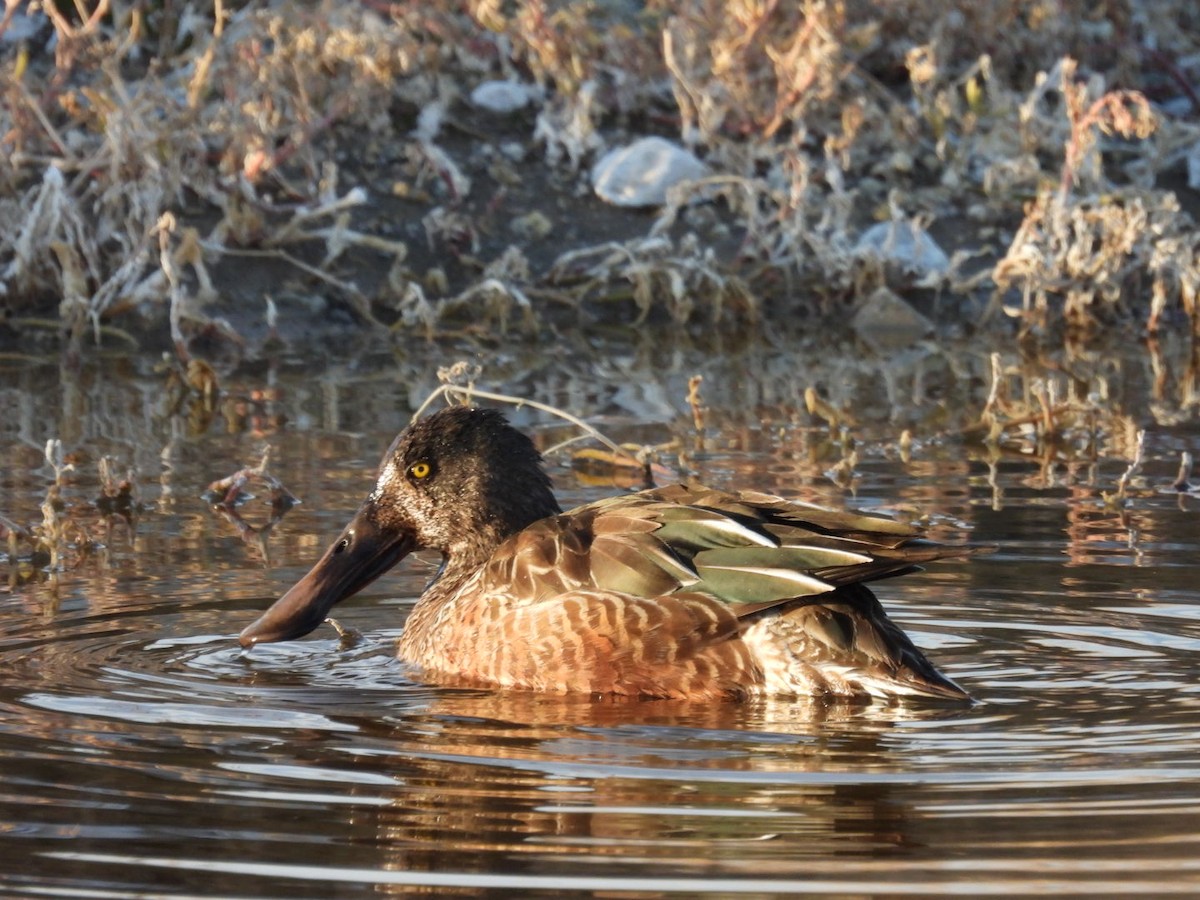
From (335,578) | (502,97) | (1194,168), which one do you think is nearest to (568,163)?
(502,97)

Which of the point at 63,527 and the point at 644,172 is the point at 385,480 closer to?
the point at 63,527

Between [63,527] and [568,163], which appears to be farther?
[568,163]

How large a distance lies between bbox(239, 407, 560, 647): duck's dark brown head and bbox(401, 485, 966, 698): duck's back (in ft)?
2.11

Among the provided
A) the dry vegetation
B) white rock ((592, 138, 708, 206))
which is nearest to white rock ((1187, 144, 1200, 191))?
the dry vegetation

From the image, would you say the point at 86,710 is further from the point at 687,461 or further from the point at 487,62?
the point at 487,62

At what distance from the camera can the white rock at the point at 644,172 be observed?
1324 centimetres

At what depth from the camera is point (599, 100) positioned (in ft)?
45.9

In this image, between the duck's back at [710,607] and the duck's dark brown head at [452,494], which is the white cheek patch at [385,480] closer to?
the duck's dark brown head at [452,494]

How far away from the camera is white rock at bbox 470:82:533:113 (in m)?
14.0

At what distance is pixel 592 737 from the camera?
493cm

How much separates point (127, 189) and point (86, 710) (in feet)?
21.5

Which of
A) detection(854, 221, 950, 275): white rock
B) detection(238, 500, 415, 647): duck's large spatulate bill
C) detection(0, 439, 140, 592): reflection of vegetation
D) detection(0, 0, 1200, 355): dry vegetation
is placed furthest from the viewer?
detection(854, 221, 950, 275): white rock

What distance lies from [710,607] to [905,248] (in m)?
7.90

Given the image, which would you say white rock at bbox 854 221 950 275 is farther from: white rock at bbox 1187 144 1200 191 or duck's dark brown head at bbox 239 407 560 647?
duck's dark brown head at bbox 239 407 560 647
